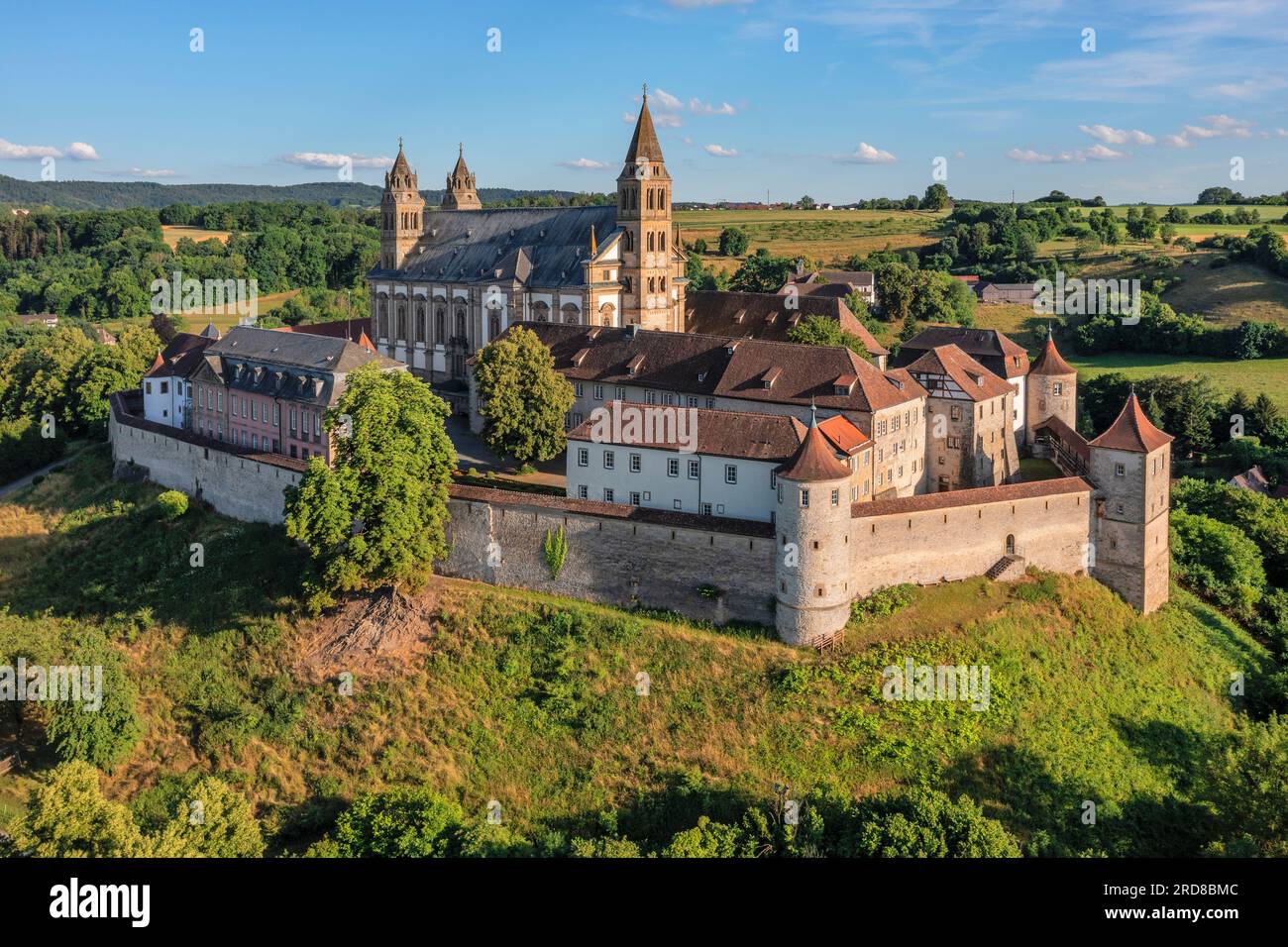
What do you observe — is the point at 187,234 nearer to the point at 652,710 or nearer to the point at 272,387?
the point at 272,387

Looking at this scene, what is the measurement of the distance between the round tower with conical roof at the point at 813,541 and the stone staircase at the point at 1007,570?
6648 mm

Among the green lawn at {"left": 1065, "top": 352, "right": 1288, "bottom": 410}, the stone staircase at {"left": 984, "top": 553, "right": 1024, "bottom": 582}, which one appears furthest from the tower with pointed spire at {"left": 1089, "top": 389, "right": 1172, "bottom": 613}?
the green lawn at {"left": 1065, "top": 352, "right": 1288, "bottom": 410}

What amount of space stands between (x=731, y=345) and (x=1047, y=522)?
1658cm

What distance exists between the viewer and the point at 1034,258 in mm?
131250

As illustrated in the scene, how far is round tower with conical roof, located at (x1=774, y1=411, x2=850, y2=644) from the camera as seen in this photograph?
4209cm

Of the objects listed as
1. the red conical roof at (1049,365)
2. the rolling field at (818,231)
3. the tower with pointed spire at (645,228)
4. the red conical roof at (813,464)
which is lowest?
the red conical roof at (813,464)

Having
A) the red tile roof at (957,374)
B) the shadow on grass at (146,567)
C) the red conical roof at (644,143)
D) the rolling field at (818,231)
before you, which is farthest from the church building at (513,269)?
the rolling field at (818,231)

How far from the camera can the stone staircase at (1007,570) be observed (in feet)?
152

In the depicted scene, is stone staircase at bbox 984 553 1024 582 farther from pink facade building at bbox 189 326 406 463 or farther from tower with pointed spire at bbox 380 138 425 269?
tower with pointed spire at bbox 380 138 425 269

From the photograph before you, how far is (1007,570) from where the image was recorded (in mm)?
46250

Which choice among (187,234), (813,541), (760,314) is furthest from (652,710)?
(187,234)

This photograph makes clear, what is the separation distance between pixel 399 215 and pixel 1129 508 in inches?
2145

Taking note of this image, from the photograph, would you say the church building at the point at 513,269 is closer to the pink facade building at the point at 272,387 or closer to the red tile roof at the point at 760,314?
the red tile roof at the point at 760,314

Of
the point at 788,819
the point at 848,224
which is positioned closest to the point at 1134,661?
the point at 788,819
